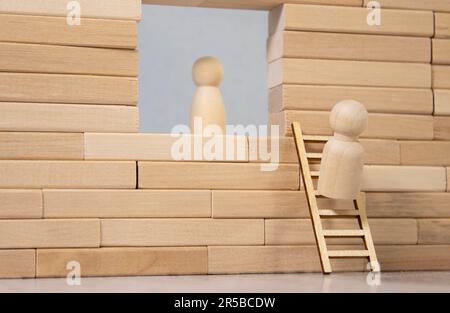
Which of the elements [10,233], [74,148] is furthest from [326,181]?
[10,233]

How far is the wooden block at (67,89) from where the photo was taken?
15.4ft

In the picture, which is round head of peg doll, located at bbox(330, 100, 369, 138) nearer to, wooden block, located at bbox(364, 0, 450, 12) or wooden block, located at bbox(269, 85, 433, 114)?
wooden block, located at bbox(269, 85, 433, 114)

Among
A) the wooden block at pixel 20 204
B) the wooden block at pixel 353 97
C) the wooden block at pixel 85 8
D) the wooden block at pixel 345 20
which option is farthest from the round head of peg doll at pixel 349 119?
the wooden block at pixel 20 204

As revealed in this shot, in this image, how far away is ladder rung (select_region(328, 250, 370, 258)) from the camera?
473 centimetres

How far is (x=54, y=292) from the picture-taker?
12.7ft

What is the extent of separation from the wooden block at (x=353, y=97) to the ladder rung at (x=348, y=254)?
2.56ft

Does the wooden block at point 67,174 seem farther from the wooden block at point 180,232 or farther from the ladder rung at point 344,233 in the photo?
the ladder rung at point 344,233

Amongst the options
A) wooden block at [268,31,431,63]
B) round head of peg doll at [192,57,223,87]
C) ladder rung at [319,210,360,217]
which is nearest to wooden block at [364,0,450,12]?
wooden block at [268,31,431,63]

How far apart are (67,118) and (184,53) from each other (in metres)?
1.80

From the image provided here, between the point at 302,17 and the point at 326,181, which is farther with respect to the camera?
the point at 302,17

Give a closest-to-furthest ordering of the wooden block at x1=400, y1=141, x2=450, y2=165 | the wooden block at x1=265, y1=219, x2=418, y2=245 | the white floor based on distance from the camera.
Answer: the white floor
the wooden block at x1=265, y1=219, x2=418, y2=245
the wooden block at x1=400, y1=141, x2=450, y2=165

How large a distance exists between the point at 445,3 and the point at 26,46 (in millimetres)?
2248

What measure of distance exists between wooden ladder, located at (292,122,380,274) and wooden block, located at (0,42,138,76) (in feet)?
3.00
